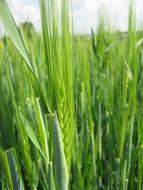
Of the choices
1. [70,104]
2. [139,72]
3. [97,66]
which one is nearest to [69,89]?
[70,104]

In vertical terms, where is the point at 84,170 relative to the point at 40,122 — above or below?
below

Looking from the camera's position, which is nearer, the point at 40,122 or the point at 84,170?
the point at 40,122

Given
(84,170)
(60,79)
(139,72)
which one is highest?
(60,79)

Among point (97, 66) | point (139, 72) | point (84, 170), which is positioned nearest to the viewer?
point (84, 170)

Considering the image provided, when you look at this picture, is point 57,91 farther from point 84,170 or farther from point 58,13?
point 84,170

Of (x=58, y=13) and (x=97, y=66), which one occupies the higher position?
(x=58, y=13)

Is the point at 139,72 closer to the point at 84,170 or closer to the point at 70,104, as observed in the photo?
the point at 84,170

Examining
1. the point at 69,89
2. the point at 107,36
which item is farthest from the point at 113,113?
the point at 107,36

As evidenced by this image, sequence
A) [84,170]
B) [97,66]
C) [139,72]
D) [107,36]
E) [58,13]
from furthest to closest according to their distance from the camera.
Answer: [107,36]
[97,66]
[139,72]
[84,170]
[58,13]

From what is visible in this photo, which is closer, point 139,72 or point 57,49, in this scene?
point 57,49
